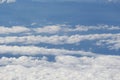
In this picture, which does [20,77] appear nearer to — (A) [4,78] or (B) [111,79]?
(A) [4,78]

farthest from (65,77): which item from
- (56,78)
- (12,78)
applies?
(12,78)

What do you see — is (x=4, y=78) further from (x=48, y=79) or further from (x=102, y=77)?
(x=102, y=77)

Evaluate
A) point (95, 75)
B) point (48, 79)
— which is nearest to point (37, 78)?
point (48, 79)

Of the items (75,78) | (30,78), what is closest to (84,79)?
(75,78)

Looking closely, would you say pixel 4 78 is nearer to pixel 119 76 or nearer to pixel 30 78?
pixel 30 78

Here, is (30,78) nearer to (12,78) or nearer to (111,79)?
(12,78)

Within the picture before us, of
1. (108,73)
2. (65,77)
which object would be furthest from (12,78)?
(108,73)
